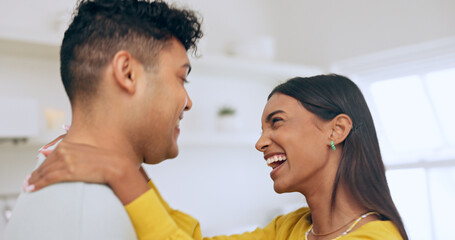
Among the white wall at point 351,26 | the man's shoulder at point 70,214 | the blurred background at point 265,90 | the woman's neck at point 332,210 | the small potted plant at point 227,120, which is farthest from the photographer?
the small potted plant at point 227,120

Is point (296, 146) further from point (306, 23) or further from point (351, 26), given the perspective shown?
point (306, 23)

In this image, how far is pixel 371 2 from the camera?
3.33 m

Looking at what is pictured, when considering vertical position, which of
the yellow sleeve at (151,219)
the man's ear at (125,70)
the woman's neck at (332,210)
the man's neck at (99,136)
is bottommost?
the woman's neck at (332,210)

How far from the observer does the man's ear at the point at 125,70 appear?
1023 millimetres

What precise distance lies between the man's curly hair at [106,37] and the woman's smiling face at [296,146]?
1.80 feet

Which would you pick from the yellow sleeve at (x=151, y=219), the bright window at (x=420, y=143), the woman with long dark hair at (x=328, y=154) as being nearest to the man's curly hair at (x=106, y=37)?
the yellow sleeve at (x=151, y=219)

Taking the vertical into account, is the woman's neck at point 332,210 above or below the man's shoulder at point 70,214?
below

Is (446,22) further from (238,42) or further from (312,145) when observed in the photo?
(312,145)

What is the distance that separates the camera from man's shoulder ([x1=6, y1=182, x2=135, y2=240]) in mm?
903

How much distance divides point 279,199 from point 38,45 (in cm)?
212

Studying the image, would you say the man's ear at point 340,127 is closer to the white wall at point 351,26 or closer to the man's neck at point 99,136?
the man's neck at point 99,136

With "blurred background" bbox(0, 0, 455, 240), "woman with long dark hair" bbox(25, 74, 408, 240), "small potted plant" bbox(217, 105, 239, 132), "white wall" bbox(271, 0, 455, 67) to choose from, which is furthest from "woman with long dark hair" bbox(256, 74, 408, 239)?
"white wall" bbox(271, 0, 455, 67)

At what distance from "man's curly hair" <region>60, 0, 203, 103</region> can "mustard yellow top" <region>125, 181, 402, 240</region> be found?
0.28 meters

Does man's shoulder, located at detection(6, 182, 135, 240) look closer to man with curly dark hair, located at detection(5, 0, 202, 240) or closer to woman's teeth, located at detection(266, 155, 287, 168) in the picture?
man with curly dark hair, located at detection(5, 0, 202, 240)
